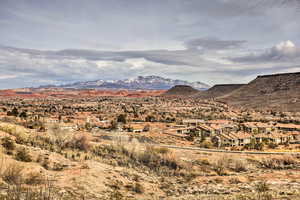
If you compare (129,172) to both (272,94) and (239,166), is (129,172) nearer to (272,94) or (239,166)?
(239,166)

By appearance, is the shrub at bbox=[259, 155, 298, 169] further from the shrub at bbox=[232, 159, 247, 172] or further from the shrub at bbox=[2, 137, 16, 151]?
the shrub at bbox=[2, 137, 16, 151]

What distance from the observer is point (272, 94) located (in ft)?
459

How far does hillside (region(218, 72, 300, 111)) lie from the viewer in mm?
116100

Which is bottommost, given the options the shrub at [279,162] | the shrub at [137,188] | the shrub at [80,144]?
the shrub at [279,162]

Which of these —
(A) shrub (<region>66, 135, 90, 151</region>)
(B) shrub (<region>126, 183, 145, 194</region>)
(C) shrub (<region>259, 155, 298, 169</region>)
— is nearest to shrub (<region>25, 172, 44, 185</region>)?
(B) shrub (<region>126, 183, 145, 194</region>)

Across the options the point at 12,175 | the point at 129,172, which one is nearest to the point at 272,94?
the point at 129,172

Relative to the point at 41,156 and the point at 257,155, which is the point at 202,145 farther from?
the point at 41,156

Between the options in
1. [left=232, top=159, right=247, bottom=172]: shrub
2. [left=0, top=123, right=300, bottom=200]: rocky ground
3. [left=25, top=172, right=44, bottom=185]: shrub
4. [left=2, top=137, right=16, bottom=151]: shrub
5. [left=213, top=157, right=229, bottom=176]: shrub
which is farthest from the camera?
[left=232, top=159, right=247, bottom=172]: shrub

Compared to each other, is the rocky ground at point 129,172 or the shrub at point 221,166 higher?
the rocky ground at point 129,172

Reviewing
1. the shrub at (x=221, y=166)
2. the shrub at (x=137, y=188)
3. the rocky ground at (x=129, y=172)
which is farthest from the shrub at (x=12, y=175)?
the shrub at (x=221, y=166)

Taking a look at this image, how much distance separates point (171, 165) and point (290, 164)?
15.1 meters

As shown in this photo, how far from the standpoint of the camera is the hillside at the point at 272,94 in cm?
11610

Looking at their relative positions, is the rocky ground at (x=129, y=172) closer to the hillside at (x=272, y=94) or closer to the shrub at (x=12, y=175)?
the shrub at (x=12, y=175)

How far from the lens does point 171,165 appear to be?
2638 cm
